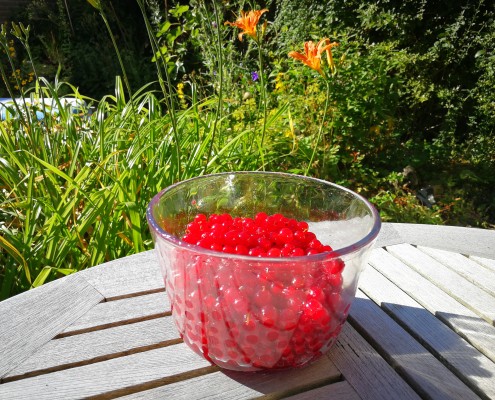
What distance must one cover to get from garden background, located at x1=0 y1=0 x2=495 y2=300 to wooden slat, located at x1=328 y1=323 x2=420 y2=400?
77 centimetres

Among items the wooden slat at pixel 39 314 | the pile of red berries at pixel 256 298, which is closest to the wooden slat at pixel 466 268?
A: the pile of red berries at pixel 256 298

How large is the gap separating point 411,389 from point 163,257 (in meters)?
0.40

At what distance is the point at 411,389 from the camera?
2.25 ft

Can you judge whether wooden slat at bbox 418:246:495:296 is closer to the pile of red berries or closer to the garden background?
the pile of red berries

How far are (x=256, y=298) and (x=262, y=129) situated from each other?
1.57m

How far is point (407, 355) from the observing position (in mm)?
751

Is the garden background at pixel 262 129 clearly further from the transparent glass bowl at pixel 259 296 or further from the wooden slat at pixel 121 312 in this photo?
the transparent glass bowl at pixel 259 296

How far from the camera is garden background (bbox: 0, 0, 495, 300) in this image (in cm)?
145

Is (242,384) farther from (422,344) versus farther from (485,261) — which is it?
(485,261)

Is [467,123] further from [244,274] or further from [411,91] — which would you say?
[244,274]

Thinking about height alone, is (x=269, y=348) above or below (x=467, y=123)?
above

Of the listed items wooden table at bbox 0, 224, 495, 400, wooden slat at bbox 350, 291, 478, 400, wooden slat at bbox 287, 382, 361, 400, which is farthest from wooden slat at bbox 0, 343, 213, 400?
wooden slat at bbox 350, 291, 478, 400

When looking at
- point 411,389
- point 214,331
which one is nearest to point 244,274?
point 214,331

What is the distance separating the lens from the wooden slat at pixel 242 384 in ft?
2.19
